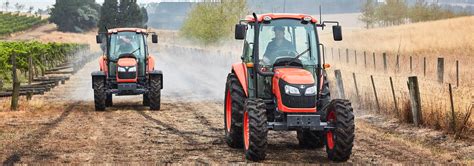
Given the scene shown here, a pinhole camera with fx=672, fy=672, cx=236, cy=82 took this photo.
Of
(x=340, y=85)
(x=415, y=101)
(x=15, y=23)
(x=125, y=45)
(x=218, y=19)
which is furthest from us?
(x=15, y=23)

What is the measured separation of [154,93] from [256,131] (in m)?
8.54

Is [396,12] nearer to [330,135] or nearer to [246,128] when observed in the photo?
[330,135]

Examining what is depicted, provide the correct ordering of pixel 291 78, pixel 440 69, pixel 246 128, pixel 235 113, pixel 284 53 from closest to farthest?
pixel 291 78 → pixel 246 128 → pixel 284 53 → pixel 235 113 → pixel 440 69

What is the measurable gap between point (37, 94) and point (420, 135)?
14.4 m

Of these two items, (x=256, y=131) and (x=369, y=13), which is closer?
(x=256, y=131)

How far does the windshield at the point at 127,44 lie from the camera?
58.8ft

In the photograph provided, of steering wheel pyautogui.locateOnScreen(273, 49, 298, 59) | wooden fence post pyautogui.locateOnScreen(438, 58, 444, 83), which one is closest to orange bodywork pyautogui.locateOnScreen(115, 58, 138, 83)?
steering wheel pyautogui.locateOnScreen(273, 49, 298, 59)

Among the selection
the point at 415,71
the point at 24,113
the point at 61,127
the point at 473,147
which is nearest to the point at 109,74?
the point at 24,113

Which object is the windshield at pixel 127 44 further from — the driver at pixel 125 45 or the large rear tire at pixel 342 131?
the large rear tire at pixel 342 131

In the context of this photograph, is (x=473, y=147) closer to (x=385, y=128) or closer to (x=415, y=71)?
(x=385, y=128)

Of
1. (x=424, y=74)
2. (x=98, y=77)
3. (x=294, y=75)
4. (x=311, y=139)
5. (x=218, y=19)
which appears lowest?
(x=311, y=139)

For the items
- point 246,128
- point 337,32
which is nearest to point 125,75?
point 246,128

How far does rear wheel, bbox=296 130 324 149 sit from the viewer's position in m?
10.5

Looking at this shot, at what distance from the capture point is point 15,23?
372 feet
